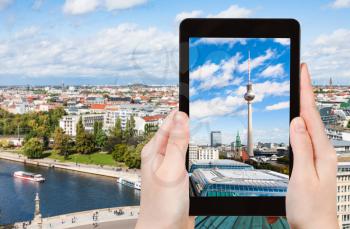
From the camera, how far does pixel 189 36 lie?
1.40 ft

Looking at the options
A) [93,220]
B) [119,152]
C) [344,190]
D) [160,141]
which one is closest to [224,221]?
[160,141]

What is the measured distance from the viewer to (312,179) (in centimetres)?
33

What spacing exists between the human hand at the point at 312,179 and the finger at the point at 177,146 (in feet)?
0.20

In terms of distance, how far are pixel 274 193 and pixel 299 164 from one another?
10 centimetres

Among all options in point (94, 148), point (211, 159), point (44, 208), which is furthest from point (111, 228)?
point (211, 159)

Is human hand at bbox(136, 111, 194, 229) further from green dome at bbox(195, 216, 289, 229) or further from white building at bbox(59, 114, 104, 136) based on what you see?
white building at bbox(59, 114, 104, 136)

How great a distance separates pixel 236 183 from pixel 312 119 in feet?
0.69

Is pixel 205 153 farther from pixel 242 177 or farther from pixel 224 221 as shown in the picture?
pixel 224 221

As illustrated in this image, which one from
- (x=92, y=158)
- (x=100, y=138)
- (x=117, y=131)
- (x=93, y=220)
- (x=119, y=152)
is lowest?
(x=93, y=220)

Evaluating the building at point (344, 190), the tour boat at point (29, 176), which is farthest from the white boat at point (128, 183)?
the building at point (344, 190)

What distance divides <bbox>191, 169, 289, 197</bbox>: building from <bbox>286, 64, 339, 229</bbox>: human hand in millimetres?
83

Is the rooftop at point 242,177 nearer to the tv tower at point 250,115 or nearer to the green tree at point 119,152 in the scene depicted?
the tv tower at point 250,115

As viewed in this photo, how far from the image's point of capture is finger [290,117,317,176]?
1.08 feet

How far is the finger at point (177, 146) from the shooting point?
1.11 ft
